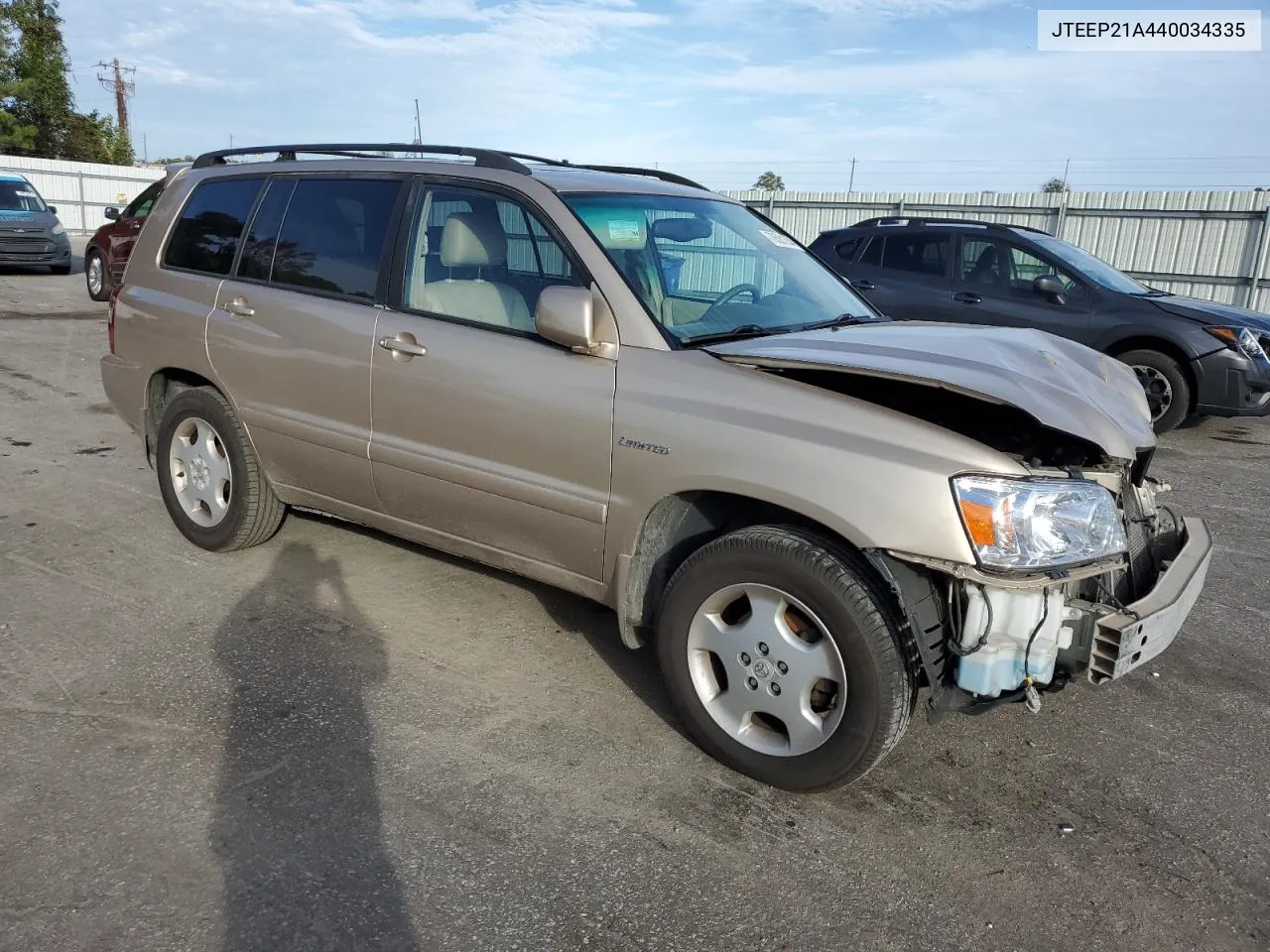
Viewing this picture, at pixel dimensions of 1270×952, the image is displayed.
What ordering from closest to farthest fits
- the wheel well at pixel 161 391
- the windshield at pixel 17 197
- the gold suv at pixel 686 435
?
the gold suv at pixel 686 435, the wheel well at pixel 161 391, the windshield at pixel 17 197

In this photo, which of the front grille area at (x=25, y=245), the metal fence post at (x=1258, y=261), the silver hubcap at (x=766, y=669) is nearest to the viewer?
the silver hubcap at (x=766, y=669)

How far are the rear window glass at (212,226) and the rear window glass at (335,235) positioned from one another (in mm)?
368

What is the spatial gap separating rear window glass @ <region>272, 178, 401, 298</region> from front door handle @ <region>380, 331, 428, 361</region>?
0.28 metres

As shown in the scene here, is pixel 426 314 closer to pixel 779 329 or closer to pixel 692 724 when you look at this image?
pixel 779 329

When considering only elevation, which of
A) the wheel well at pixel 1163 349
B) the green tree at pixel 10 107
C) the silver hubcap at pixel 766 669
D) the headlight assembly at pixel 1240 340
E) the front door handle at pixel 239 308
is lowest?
the silver hubcap at pixel 766 669

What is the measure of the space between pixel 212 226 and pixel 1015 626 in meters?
4.04

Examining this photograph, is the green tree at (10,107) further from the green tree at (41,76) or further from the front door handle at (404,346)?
the front door handle at (404,346)

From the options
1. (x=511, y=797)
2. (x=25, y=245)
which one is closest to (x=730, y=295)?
(x=511, y=797)

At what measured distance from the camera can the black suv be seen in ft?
27.1

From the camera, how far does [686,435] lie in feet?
10.1

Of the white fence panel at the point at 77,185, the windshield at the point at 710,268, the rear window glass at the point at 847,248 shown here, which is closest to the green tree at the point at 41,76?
the white fence panel at the point at 77,185

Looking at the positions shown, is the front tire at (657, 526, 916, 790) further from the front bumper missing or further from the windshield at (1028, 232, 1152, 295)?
the windshield at (1028, 232, 1152, 295)

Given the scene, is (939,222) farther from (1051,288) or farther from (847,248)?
(1051,288)

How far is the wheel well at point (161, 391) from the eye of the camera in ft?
16.0
